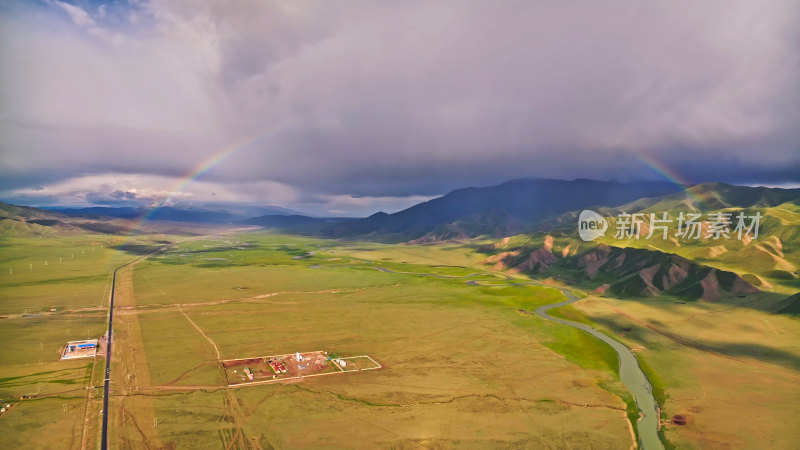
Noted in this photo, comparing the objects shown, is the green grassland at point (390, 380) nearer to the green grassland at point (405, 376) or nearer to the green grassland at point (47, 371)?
the green grassland at point (405, 376)

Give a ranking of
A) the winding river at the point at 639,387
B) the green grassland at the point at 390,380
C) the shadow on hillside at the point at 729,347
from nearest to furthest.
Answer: the green grassland at the point at 390,380
the winding river at the point at 639,387
the shadow on hillside at the point at 729,347

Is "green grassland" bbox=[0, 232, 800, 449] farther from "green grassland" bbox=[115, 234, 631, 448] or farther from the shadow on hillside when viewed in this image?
the shadow on hillside

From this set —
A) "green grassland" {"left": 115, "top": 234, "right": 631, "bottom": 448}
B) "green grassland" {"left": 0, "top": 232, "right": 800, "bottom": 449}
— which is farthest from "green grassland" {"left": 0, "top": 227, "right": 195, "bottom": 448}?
"green grassland" {"left": 115, "top": 234, "right": 631, "bottom": 448}

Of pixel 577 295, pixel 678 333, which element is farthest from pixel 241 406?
pixel 577 295

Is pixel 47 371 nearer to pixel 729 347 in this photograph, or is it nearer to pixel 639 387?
pixel 639 387

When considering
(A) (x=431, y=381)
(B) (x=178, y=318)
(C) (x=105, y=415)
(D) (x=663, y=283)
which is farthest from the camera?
(D) (x=663, y=283)

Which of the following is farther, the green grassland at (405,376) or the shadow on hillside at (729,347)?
the shadow on hillside at (729,347)

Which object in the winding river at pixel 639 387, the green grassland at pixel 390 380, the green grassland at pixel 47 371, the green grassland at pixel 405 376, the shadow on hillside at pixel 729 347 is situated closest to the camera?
the green grassland at pixel 47 371

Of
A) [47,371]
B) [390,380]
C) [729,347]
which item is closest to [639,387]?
[729,347]

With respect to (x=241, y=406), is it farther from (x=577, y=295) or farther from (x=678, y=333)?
(x=577, y=295)

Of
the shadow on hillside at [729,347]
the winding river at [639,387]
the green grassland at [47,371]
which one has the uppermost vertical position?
the shadow on hillside at [729,347]

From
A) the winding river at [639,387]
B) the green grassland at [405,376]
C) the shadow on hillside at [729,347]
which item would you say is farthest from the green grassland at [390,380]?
the shadow on hillside at [729,347]
